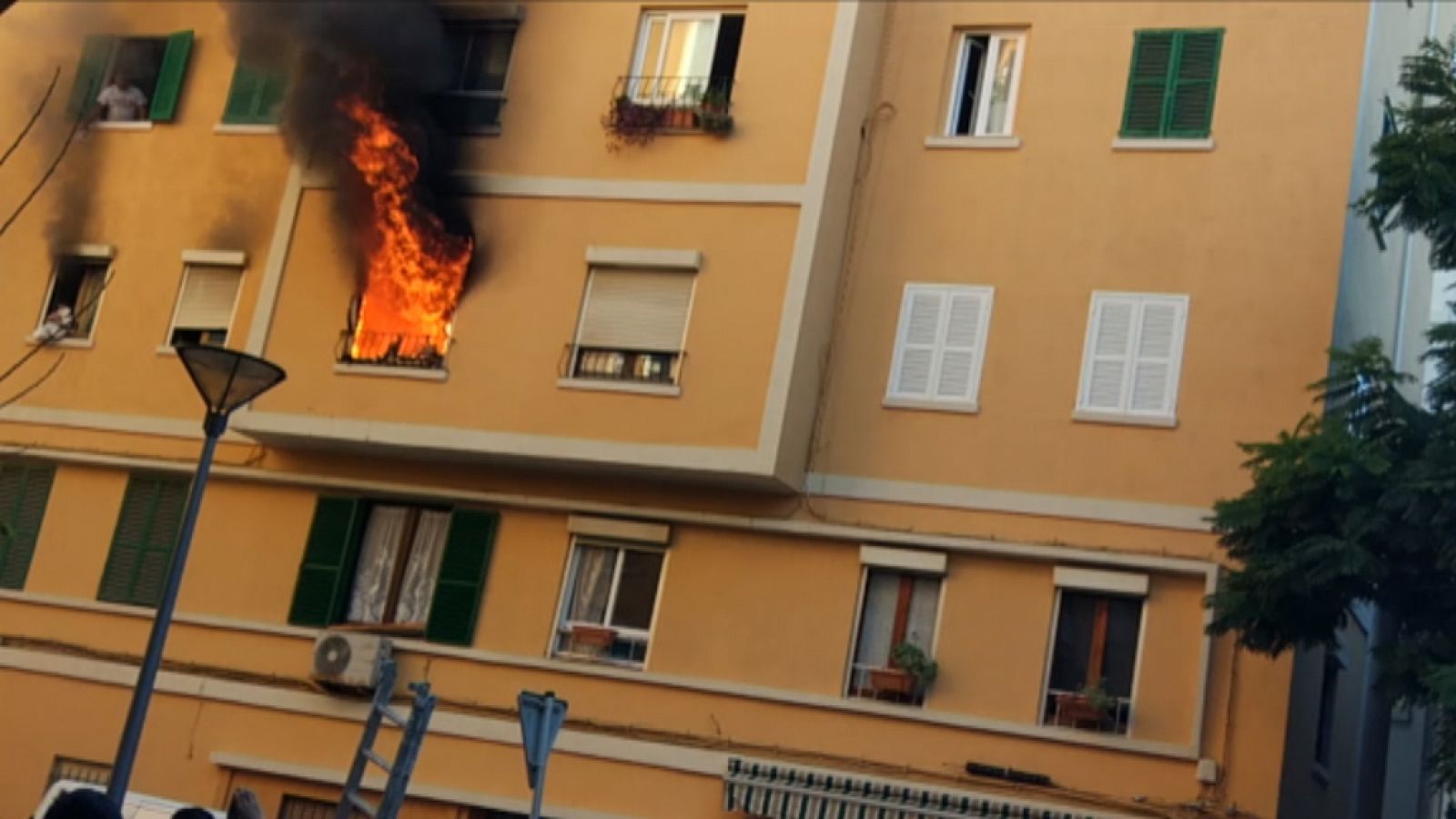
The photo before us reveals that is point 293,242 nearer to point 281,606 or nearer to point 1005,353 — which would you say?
point 281,606

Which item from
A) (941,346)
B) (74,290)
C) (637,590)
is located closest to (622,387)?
(637,590)

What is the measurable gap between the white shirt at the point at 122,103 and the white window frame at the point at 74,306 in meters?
1.78

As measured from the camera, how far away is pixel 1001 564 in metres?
18.2

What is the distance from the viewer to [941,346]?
753 inches

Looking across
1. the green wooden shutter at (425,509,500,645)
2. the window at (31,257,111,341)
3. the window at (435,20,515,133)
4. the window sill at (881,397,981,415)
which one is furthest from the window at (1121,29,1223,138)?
the window at (31,257,111,341)

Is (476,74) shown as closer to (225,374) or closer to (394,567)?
(394,567)

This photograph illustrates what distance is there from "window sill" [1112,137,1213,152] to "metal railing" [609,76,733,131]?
4.12m

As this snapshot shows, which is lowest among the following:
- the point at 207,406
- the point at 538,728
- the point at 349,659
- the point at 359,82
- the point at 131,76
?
the point at 538,728

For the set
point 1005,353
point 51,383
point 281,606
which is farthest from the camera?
point 51,383

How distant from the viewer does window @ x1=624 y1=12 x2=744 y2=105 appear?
20.6m

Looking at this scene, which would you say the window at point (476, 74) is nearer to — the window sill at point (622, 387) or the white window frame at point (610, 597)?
the window sill at point (622, 387)

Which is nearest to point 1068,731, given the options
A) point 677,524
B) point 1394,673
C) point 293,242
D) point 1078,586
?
point 1078,586

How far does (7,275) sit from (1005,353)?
12709 mm

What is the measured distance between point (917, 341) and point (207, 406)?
27.3 feet
